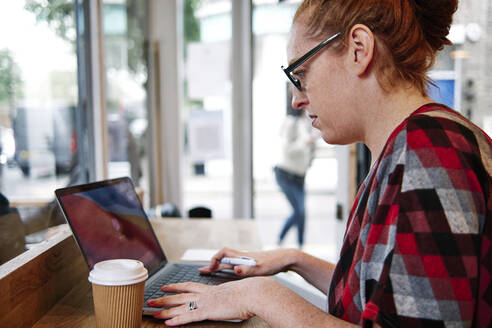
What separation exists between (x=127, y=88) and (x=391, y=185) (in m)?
2.58

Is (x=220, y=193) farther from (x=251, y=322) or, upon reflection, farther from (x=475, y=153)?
(x=475, y=153)

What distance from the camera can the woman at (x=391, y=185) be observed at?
1.81 ft

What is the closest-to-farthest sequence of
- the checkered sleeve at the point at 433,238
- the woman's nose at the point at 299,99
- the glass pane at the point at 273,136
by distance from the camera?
the checkered sleeve at the point at 433,238
the woman's nose at the point at 299,99
the glass pane at the point at 273,136

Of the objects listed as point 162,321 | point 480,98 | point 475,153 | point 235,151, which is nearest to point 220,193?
point 235,151

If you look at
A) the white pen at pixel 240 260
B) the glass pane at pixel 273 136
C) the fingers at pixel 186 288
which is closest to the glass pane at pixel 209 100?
the glass pane at pixel 273 136

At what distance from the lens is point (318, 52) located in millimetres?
804

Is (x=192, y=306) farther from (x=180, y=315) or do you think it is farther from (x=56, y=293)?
(x=56, y=293)

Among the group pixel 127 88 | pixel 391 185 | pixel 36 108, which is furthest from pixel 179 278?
pixel 127 88

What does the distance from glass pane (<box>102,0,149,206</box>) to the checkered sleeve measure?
2096 millimetres

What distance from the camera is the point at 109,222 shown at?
1031mm

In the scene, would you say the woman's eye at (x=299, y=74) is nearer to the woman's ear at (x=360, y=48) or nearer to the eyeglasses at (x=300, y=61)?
the eyeglasses at (x=300, y=61)


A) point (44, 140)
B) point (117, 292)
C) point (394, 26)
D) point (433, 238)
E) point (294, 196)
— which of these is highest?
point (394, 26)

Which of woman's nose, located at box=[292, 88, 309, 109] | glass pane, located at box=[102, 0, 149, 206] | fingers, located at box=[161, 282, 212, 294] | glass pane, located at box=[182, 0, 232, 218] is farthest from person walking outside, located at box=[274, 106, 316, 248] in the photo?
fingers, located at box=[161, 282, 212, 294]

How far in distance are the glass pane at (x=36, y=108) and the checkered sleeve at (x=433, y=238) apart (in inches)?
36.0
